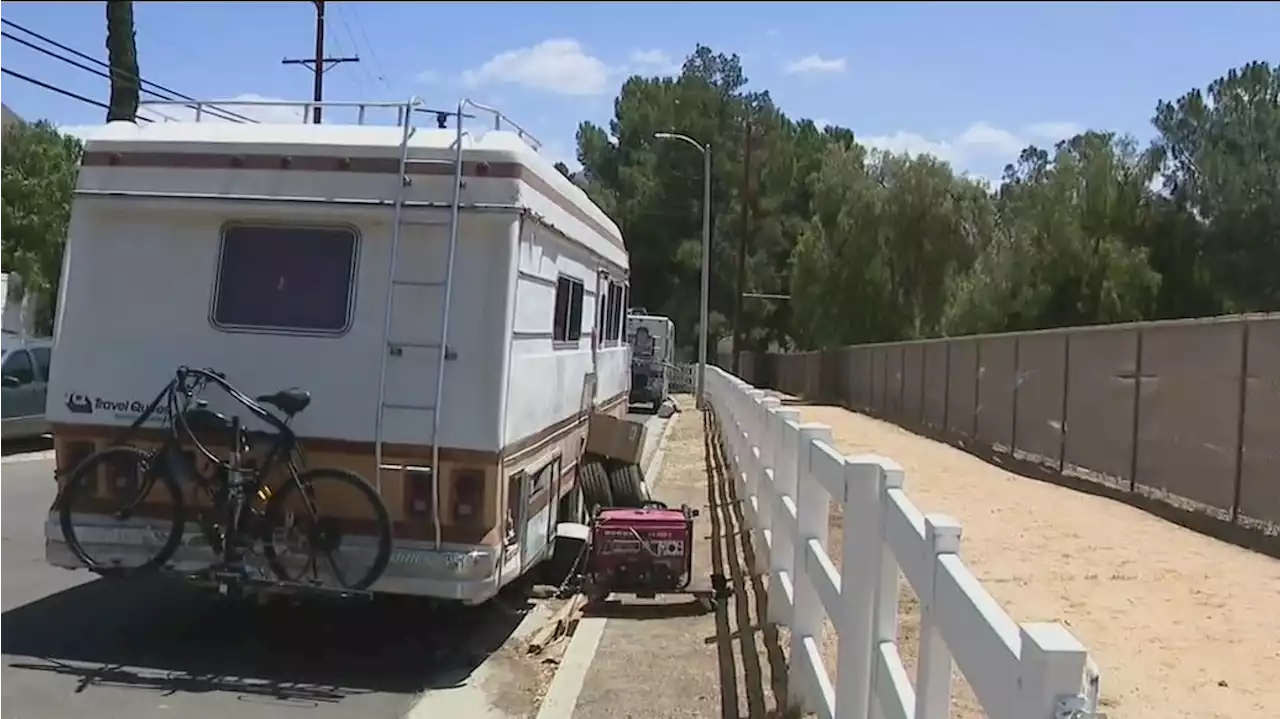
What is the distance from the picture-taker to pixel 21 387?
19.9 metres

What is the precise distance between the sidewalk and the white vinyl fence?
12.6 inches

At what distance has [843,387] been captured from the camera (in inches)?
1909

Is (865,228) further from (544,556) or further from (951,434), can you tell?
(544,556)

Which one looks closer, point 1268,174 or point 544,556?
point 544,556

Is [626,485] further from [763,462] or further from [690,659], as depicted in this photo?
[690,659]

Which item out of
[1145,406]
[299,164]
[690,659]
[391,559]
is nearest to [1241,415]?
[1145,406]

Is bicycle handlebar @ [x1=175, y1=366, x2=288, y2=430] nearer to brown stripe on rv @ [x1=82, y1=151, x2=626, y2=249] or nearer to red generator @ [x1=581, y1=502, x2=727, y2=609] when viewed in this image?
brown stripe on rv @ [x1=82, y1=151, x2=626, y2=249]

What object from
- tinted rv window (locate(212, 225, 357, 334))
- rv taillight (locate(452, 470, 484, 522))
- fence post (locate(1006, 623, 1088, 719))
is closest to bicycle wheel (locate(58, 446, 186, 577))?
tinted rv window (locate(212, 225, 357, 334))

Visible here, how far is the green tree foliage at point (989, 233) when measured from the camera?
3812 centimetres

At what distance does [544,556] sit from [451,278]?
106 inches

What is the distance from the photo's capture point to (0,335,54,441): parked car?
19516mm

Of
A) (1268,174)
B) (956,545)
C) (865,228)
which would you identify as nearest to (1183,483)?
(956,545)

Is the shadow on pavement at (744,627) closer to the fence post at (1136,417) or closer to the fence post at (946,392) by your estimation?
the fence post at (1136,417)

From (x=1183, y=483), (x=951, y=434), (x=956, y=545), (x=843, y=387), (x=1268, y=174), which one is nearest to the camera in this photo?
(x=956, y=545)
